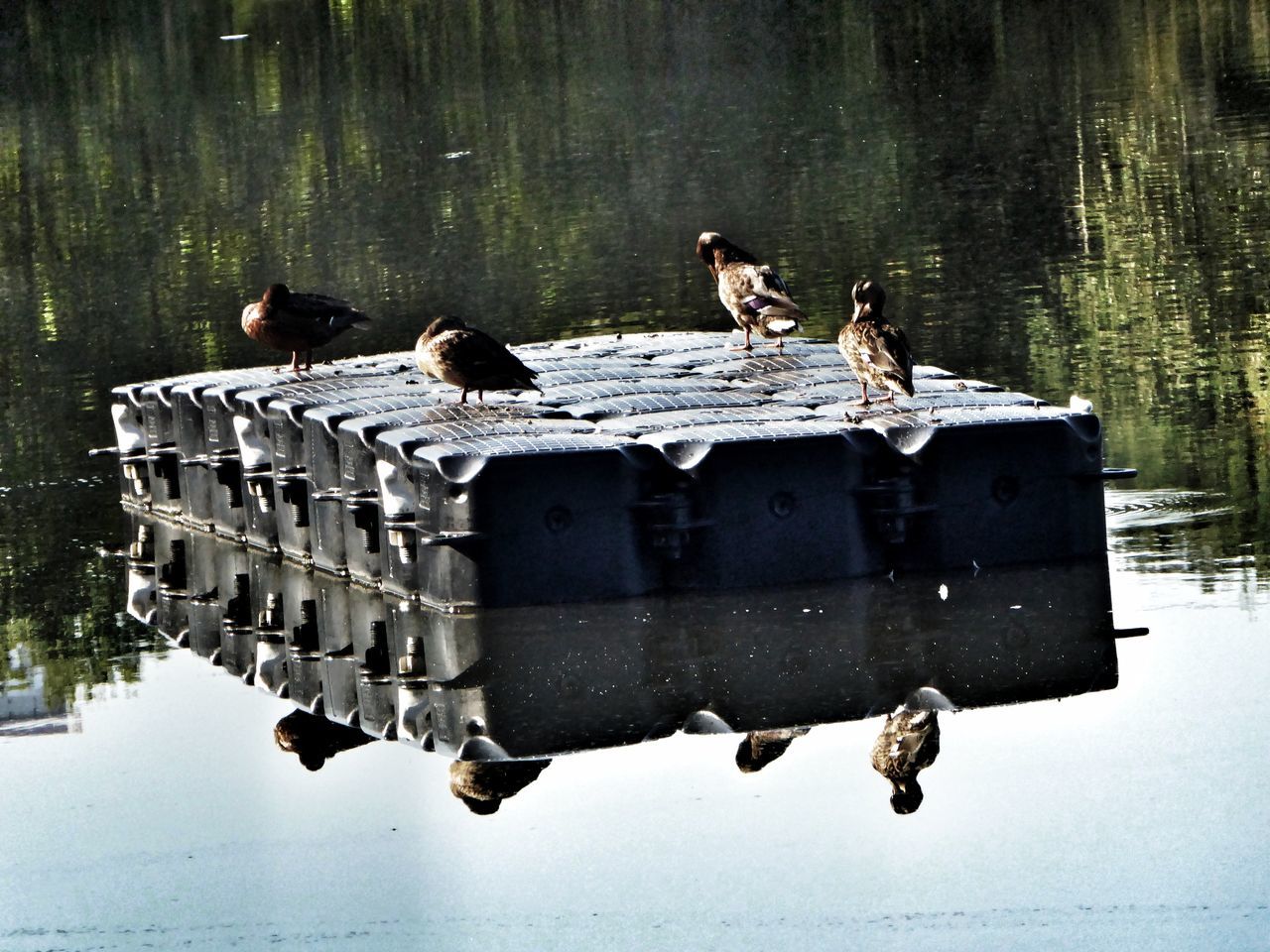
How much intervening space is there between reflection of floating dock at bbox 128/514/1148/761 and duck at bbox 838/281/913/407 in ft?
4.03

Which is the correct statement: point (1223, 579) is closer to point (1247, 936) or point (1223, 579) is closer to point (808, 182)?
point (1247, 936)

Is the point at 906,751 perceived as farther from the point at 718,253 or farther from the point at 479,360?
the point at 718,253

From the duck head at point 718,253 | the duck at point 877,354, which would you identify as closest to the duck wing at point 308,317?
the duck head at point 718,253

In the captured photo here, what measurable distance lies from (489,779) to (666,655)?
79.2 inches

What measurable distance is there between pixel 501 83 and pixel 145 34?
20972 mm

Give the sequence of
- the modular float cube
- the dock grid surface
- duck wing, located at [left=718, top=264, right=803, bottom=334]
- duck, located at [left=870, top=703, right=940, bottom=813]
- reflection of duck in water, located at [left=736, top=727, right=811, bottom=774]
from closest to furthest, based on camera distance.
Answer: duck, located at [left=870, top=703, right=940, bottom=813], reflection of duck in water, located at [left=736, top=727, right=811, bottom=774], the modular float cube, the dock grid surface, duck wing, located at [left=718, top=264, right=803, bottom=334]

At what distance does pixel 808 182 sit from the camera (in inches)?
1741

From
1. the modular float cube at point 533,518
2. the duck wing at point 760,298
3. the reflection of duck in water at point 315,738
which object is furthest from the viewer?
the duck wing at point 760,298

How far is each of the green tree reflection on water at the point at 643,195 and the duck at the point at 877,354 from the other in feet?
7.68

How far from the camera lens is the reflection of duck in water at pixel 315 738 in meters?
14.3

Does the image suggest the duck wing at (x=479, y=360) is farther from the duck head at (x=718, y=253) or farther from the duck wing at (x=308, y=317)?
the duck head at (x=718, y=253)

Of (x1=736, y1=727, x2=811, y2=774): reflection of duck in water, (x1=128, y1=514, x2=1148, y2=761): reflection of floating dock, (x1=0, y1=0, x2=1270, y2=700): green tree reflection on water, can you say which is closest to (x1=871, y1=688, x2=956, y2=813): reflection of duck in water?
(x1=128, y1=514, x2=1148, y2=761): reflection of floating dock

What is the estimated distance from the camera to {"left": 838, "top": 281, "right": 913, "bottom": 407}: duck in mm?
16734

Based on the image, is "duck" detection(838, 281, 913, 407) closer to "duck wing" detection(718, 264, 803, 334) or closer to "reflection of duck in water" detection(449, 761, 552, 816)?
"duck wing" detection(718, 264, 803, 334)
